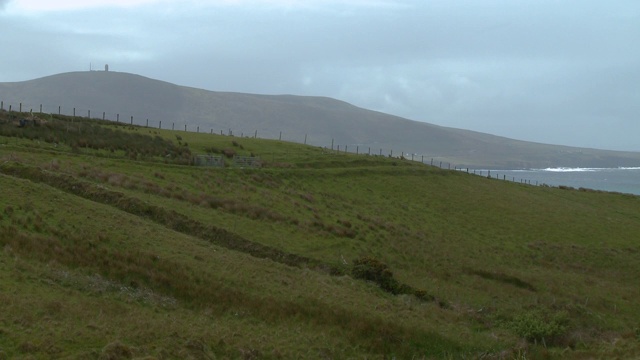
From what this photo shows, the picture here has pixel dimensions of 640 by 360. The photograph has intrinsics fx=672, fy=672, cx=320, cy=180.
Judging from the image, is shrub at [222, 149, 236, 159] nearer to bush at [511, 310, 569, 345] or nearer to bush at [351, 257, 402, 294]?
bush at [351, 257, 402, 294]

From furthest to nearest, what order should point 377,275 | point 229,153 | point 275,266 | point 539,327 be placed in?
point 229,153, point 377,275, point 275,266, point 539,327

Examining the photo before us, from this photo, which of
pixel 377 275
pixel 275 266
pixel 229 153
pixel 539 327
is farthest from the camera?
pixel 229 153

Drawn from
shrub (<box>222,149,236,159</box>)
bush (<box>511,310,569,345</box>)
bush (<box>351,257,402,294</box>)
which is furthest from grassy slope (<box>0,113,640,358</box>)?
shrub (<box>222,149,236,159</box>)

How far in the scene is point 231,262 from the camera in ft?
85.1

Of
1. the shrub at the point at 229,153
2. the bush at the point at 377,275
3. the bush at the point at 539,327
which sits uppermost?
the shrub at the point at 229,153

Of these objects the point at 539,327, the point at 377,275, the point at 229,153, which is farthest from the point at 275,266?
the point at 229,153

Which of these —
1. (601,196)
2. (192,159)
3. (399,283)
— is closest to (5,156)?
(192,159)

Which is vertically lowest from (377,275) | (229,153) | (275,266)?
(377,275)

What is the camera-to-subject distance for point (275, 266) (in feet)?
90.0

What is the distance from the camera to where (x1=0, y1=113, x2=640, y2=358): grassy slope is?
18.4 m

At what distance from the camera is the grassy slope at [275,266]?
18422 mm

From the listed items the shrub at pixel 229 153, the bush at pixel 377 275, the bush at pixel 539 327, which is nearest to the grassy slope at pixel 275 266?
the bush at pixel 539 327

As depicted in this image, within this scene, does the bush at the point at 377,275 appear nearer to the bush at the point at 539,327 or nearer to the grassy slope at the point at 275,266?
the grassy slope at the point at 275,266

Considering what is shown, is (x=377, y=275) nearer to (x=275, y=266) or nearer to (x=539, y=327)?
(x=275, y=266)
